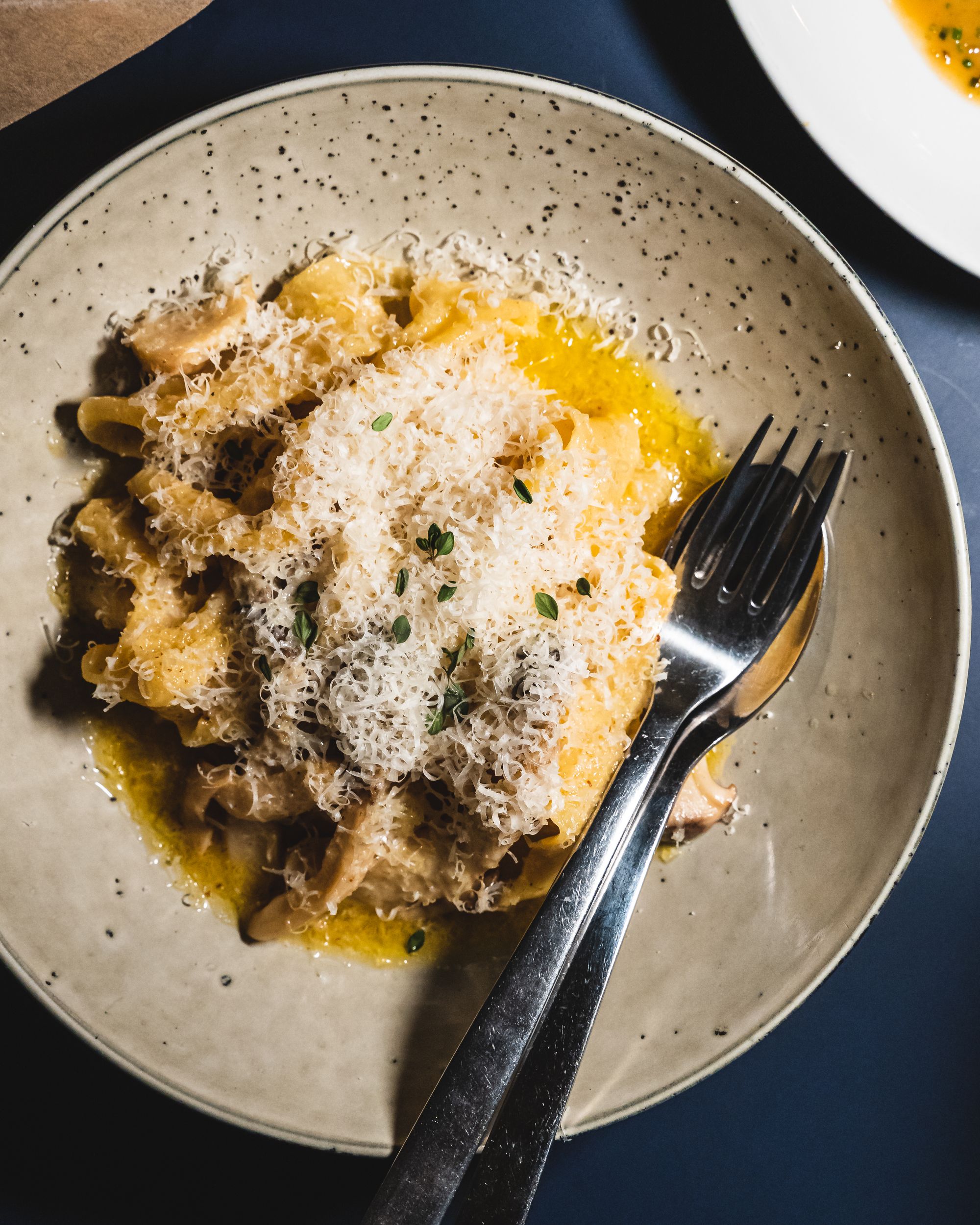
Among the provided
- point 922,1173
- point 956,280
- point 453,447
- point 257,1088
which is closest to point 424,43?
point 453,447

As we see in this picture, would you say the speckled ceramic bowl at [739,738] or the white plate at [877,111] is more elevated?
the white plate at [877,111]

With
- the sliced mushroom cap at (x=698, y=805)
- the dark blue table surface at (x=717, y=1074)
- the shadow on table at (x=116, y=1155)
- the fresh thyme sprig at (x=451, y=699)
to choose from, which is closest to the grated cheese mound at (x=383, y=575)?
the fresh thyme sprig at (x=451, y=699)

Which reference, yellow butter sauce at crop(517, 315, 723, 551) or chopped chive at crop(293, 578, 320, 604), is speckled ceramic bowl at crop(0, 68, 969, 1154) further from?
chopped chive at crop(293, 578, 320, 604)

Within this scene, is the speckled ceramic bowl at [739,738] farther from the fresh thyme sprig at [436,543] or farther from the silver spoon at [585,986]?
the fresh thyme sprig at [436,543]

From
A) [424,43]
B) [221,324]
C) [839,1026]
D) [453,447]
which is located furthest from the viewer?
[839,1026]

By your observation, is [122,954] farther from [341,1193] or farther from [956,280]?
[956,280]

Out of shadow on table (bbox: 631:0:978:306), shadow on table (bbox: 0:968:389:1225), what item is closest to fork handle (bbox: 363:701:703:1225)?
shadow on table (bbox: 0:968:389:1225)

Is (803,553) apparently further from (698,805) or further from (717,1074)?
(717,1074)

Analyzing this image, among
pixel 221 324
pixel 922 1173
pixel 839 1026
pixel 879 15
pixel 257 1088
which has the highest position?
pixel 879 15
